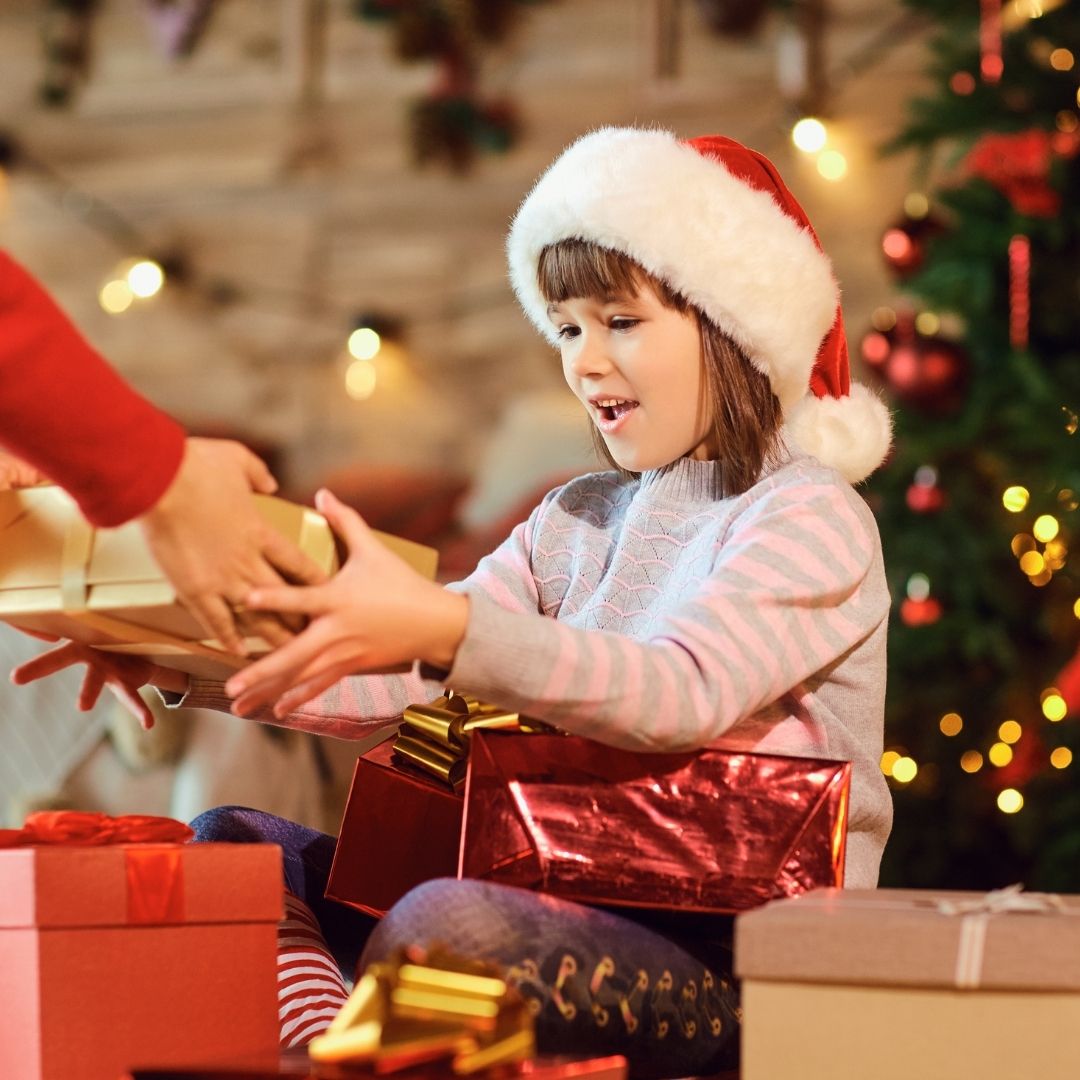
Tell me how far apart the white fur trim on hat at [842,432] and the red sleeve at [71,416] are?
2.00 feet

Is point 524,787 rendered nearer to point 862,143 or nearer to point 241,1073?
point 241,1073

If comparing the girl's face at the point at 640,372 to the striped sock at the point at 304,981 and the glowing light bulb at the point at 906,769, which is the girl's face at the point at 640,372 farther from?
the glowing light bulb at the point at 906,769

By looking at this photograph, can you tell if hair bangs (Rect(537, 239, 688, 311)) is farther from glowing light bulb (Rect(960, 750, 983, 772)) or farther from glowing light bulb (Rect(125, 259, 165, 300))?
glowing light bulb (Rect(125, 259, 165, 300))

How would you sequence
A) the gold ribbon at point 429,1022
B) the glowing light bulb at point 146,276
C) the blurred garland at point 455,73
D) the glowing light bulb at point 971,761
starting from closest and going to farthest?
the gold ribbon at point 429,1022, the glowing light bulb at point 971,761, the blurred garland at point 455,73, the glowing light bulb at point 146,276

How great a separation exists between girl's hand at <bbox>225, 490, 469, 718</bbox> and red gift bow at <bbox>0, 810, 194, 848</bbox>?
154mm

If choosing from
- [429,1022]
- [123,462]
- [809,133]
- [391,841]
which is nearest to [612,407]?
[391,841]

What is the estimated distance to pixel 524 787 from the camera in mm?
1058

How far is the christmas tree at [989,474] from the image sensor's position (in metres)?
2.33

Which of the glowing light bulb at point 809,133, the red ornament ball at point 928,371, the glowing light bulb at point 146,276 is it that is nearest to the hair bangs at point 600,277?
the red ornament ball at point 928,371

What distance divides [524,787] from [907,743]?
153cm

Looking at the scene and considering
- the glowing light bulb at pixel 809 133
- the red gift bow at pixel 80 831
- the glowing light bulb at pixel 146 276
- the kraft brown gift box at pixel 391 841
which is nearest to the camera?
the red gift bow at pixel 80 831

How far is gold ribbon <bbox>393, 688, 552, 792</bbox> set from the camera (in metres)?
1.20

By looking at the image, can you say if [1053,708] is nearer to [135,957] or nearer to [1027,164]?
[1027,164]

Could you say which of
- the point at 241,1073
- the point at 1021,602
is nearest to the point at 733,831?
the point at 241,1073
